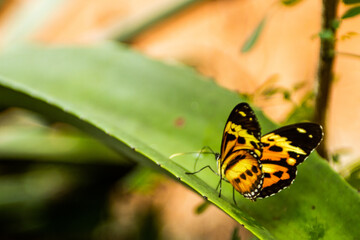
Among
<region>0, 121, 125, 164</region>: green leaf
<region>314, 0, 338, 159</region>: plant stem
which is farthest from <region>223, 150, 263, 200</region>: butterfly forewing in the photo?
<region>0, 121, 125, 164</region>: green leaf

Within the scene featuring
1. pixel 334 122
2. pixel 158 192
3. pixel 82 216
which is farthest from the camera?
pixel 158 192

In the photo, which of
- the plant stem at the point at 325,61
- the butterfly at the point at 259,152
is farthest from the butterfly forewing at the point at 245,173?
the plant stem at the point at 325,61

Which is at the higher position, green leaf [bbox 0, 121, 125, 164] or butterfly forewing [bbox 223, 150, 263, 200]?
butterfly forewing [bbox 223, 150, 263, 200]

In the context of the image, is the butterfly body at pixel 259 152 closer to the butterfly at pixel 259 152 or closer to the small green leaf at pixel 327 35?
the butterfly at pixel 259 152

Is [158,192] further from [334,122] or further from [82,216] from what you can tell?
[334,122]

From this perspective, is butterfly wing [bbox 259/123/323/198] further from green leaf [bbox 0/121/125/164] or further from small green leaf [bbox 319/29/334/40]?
green leaf [bbox 0/121/125/164]

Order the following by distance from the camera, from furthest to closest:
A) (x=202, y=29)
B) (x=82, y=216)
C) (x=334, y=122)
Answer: (x=202, y=29)
(x=334, y=122)
(x=82, y=216)

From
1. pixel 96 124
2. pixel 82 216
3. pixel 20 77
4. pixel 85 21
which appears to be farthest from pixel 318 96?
pixel 85 21
